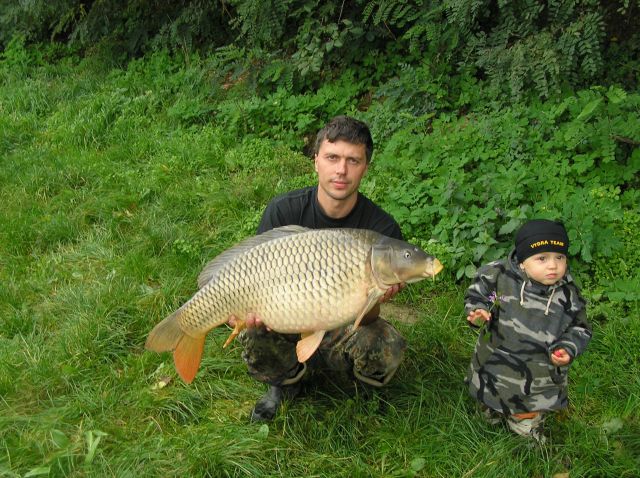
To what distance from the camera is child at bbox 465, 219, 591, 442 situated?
1.91m

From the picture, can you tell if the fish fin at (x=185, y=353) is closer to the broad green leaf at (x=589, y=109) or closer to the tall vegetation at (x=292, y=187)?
the tall vegetation at (x=292, y=187)

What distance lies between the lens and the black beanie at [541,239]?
1.88 meters

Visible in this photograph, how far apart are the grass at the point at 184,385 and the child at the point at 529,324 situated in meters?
0.17

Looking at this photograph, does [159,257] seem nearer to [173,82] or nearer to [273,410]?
[273,410]

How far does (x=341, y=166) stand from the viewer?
2.09 meters

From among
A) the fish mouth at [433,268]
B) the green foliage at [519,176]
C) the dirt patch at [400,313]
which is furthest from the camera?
the green foliage at [519,176]

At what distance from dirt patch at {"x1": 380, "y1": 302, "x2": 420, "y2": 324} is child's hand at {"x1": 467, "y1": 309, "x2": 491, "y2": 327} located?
853mm

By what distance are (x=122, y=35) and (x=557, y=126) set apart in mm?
4569

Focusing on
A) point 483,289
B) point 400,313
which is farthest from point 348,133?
point 400,313

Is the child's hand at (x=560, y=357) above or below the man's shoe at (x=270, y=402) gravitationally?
above

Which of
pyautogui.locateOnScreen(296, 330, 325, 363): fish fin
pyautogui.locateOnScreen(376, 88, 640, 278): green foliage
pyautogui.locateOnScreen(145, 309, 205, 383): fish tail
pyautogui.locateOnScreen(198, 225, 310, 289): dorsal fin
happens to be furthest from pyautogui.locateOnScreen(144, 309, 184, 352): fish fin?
pyautogui.locateOnScreen(376, 88, 640, 278): green foliage

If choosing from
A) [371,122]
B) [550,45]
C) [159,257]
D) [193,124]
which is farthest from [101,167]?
[550,45]

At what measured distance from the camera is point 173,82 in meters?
5.46

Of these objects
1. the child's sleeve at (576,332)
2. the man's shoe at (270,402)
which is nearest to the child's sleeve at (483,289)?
the child's sleeve at (576,332)
